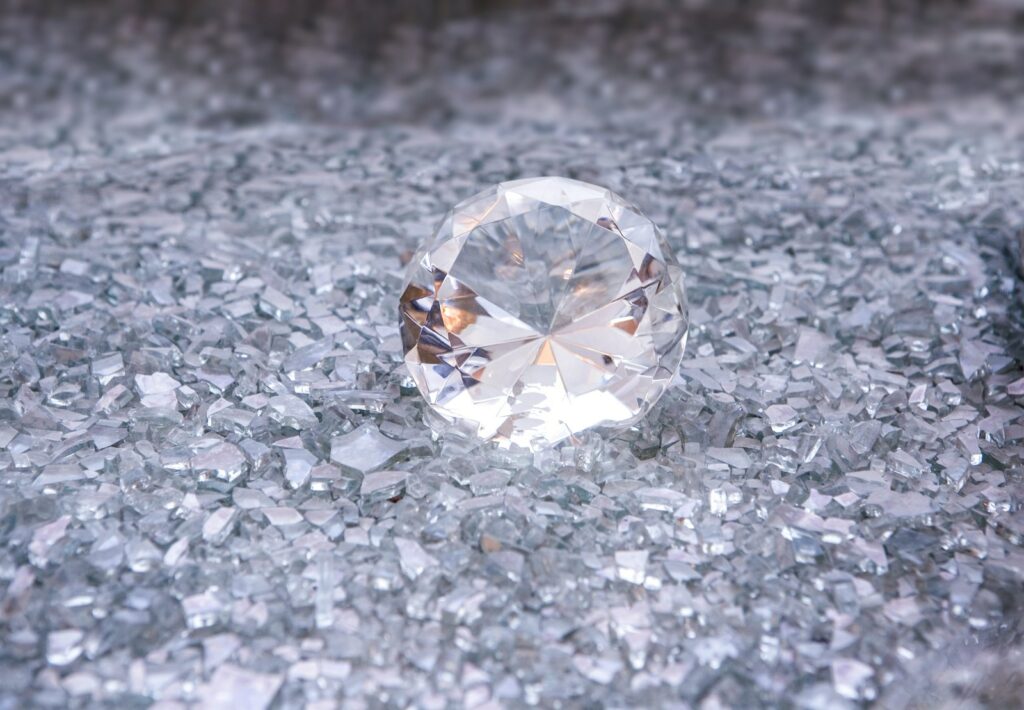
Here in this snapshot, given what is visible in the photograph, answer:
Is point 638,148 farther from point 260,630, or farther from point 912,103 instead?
point 260,630

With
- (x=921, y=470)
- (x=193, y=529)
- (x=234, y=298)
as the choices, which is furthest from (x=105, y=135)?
(x=921, y=470)

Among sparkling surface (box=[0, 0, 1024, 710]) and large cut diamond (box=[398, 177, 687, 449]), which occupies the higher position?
large cut diamond (box=[398, 177, 687, 449])

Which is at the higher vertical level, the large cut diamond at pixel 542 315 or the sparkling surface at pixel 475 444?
the large cut diamond at pixel 542 315

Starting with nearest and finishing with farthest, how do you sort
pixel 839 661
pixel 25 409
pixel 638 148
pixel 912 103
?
pixel 839 661, pixel 25 409, pixel 638 148, pixel 912 103
